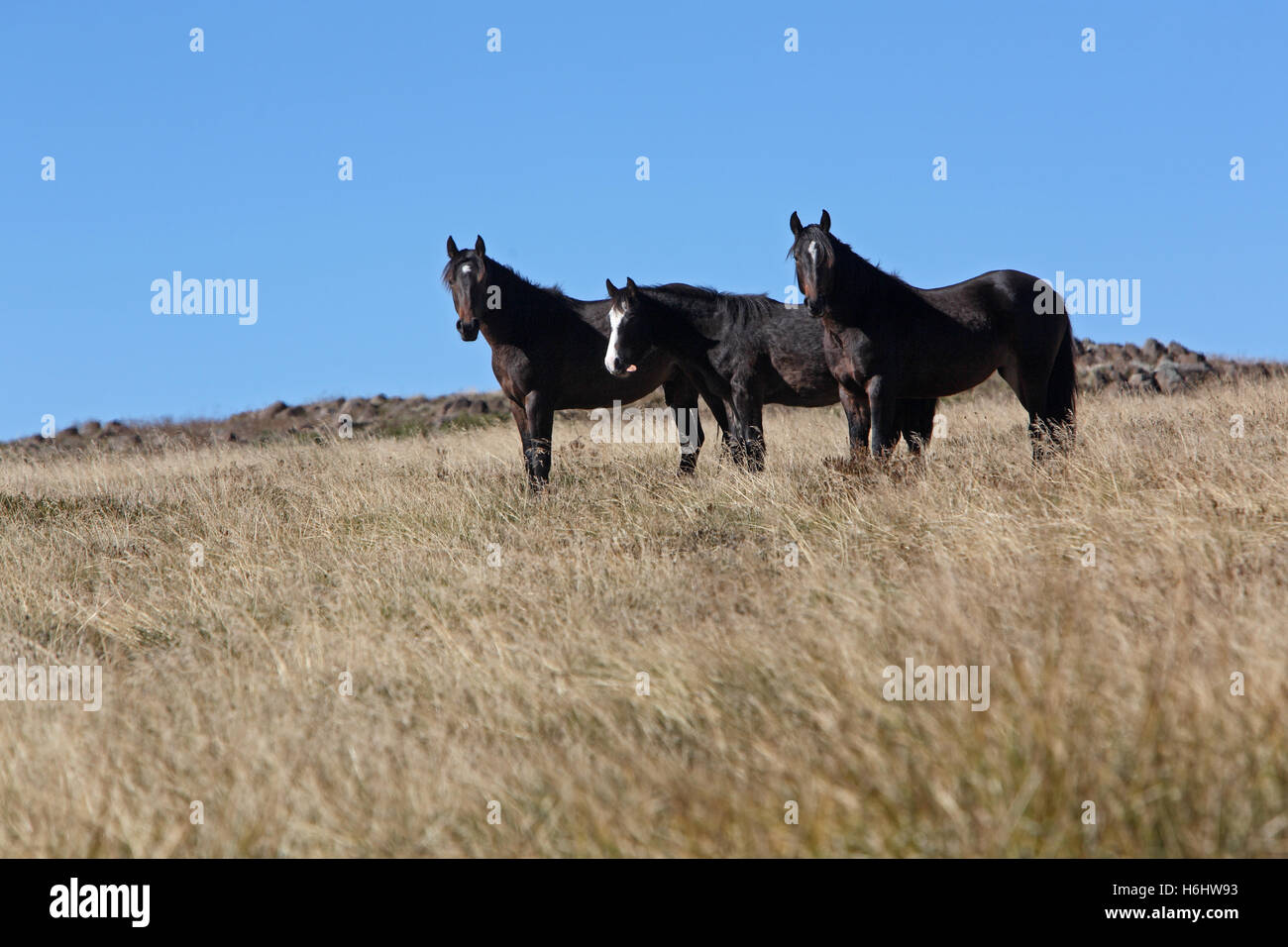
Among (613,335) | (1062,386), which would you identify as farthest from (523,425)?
(1062,386)

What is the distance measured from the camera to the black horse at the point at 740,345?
11.2 metres

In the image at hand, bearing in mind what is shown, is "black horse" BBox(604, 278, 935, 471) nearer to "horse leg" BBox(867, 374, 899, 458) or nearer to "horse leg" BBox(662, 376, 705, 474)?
"horse leg" BBox(662, 376, 705, 474)

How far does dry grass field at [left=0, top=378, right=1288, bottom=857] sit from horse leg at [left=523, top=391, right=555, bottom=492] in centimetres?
71

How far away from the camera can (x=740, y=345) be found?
37.2ft

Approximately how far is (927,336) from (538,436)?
4.01 metres

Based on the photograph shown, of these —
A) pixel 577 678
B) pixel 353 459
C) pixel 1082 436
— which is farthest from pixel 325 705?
pixel 353 459

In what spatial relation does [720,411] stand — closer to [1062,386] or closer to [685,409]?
[685,409]

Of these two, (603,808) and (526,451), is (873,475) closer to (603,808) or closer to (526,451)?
(526,451)

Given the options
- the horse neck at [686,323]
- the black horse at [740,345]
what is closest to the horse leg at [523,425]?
the black horse at [740,345]

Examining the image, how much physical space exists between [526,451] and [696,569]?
4562 millimetres

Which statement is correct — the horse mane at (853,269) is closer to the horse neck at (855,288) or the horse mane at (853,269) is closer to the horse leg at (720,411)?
the horse neck at (855,288)

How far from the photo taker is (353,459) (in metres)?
15.9

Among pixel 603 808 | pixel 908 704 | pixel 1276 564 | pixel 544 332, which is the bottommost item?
pixel 603 808
